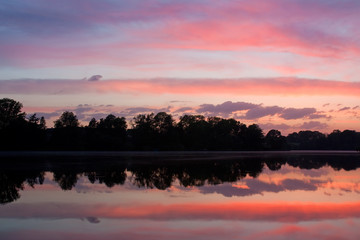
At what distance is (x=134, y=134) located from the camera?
140125 millimetres

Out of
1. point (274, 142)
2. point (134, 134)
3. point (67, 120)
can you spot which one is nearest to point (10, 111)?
point (67, 120)

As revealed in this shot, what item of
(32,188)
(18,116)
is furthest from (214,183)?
(18,116)

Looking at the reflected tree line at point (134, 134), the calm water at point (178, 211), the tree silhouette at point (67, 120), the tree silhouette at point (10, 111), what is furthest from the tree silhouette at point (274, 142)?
the calm water at point (178, 211)

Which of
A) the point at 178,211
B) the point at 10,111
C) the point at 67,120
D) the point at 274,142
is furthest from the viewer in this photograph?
the point at 274,142

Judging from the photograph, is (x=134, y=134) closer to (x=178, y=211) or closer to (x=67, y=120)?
(x=67, y=120)

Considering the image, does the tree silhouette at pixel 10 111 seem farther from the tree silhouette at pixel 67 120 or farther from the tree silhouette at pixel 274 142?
the tree silhouette at pixel 274 142

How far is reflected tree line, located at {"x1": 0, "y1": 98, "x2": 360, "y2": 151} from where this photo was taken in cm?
10288

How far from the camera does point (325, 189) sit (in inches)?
955

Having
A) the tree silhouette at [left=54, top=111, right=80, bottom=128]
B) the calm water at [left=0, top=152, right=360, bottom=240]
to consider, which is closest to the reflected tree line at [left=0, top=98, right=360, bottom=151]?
the tree silhouette at [left=54, top=111, right=80, bottom=128]

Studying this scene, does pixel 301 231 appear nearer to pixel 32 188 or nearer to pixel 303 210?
pixel 303 210

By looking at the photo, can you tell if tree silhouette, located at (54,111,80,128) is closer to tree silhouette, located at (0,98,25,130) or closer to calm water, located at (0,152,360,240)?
tree silhouette, located at (0,98,25,130)

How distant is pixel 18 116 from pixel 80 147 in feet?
68.7

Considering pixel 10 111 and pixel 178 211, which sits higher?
pixel 10 111

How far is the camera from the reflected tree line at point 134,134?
103 meters
